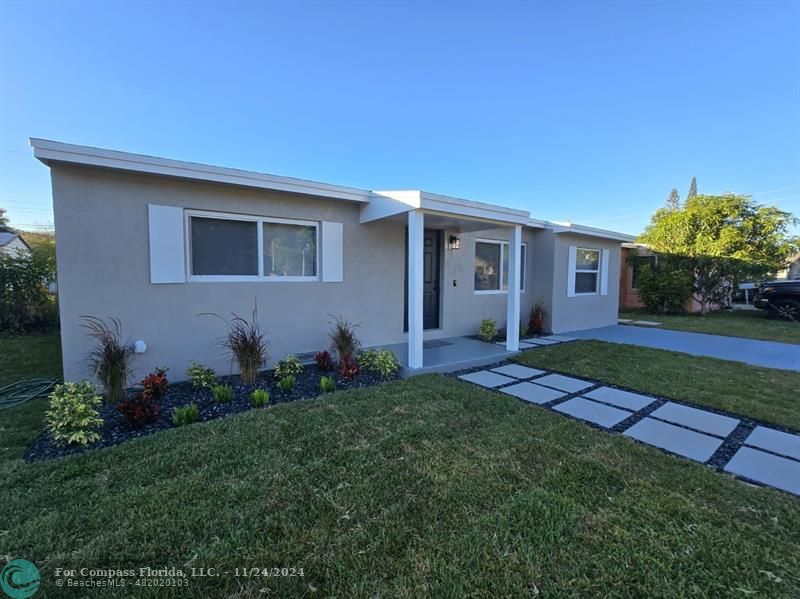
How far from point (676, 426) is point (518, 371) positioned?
84.9 inches

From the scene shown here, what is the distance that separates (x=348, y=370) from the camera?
4.74 metres

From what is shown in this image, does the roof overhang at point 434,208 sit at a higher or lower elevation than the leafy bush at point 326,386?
higher

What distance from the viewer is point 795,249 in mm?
11977

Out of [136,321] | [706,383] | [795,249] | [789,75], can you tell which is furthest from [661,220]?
[136,321]

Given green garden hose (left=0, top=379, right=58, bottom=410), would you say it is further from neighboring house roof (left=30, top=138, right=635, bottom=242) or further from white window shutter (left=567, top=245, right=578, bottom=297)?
white window shutter (left=567, top=245, right=578, bottom=297)

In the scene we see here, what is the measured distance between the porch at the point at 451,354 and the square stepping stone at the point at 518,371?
0.35 m

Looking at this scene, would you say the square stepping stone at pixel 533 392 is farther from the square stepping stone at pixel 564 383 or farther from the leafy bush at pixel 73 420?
the leafy bush at pixel 73 420

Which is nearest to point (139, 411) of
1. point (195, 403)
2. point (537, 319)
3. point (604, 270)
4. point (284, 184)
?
point (195, 403)

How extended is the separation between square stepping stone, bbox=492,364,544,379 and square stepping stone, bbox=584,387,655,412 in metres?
0.92

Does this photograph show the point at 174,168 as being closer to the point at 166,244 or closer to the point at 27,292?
the point at 166,244

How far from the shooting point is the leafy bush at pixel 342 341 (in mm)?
5230

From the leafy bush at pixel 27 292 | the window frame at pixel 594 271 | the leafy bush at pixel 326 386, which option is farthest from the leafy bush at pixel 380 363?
the leafy bush at pixel 27 292

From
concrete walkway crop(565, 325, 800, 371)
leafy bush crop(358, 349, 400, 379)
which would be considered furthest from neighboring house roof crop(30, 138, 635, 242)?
concrete walkway crop(565, 325, 800, 371)

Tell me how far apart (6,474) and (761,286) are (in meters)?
20.3
